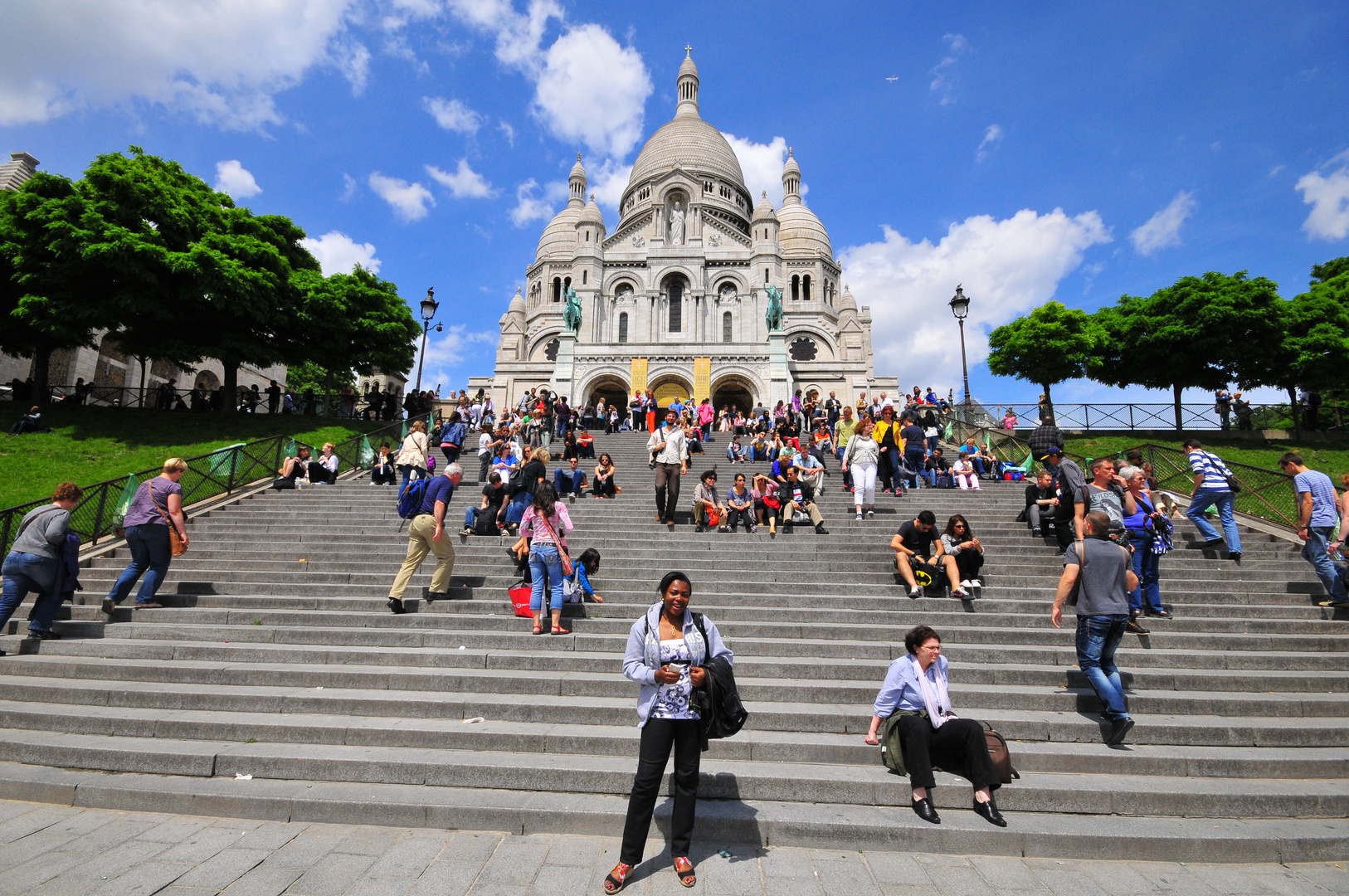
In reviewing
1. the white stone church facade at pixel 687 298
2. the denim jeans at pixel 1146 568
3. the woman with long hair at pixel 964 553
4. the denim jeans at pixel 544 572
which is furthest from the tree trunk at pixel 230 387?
the denim jeans at pixel 1146 568

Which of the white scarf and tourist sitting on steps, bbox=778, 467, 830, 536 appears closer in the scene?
the white scarf

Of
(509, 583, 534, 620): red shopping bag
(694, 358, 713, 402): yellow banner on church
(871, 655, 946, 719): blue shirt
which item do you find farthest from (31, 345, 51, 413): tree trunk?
(871, 655, 946, 719): blue shirt

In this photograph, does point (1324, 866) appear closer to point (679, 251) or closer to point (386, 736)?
point (386, 736)

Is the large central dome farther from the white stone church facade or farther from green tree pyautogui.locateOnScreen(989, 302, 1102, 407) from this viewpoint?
green tree pyautogui.locateOnScreen(989, 302, 1102, 407)

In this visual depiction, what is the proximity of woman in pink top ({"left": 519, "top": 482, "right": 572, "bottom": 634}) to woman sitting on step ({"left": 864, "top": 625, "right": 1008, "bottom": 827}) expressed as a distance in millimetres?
3076

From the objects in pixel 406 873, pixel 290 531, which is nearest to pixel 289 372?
pixel 290 531

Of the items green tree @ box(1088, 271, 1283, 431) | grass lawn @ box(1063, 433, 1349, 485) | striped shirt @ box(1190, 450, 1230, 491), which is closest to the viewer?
striped shirt @ box(1190, 450, 1230, 491)

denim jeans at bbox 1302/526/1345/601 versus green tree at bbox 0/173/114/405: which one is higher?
green tree at bbox 0/173/114/405

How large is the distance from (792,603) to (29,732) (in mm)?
6378

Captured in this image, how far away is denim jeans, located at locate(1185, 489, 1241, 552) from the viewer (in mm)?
7656

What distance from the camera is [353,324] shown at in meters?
22.0

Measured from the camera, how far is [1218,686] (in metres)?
5.11

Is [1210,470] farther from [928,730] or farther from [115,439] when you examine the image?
[115,439]

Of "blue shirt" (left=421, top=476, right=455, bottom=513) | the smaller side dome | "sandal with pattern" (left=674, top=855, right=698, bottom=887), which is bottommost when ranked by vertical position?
"sandal with pattern" (left=674, top=855, right=698, bottom=887)
